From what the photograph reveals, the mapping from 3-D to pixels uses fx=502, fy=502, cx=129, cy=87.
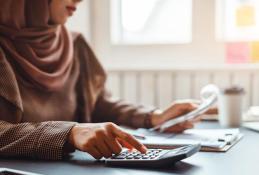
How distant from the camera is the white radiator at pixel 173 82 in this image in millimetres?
2229

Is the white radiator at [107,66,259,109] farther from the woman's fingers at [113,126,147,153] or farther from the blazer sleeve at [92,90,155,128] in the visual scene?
the woman's fingers at [113,126,147,153]

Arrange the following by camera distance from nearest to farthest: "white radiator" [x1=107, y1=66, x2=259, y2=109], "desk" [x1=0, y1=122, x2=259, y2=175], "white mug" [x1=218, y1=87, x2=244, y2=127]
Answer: "desk" [x1=0, y1=122, x2=259, y2=175], "white mug" [x1=218, y1=87, x2=244, y2=127], "white radiator" [x1=107, y1=66, x2=259, y2=109]

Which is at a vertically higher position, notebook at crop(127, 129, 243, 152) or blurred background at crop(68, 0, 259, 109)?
blurred background at crop(68, 0, 259, 109)

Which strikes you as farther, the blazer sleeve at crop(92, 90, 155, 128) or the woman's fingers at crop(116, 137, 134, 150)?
the blazer sleeve at crop(92, 90, 155, 128)

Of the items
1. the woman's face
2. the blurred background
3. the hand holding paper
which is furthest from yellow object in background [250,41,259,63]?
the woman's face

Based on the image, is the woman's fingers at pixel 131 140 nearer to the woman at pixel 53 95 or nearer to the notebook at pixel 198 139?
the woman at pixel 53 95

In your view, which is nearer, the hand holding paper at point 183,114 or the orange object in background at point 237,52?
the hand holding paper at point 183,114

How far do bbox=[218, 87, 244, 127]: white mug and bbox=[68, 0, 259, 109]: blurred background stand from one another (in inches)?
28.7

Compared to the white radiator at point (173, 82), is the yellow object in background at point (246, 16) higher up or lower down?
higher up

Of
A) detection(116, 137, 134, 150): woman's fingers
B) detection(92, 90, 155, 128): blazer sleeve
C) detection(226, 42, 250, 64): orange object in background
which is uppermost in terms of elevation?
detection(226, 42, 250, 64): orange object in background

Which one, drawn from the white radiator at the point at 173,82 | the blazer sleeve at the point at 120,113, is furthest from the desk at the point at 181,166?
the white radiator at the point at 173,82

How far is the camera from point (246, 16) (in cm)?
228

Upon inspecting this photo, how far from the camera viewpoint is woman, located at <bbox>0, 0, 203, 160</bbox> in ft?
3.47

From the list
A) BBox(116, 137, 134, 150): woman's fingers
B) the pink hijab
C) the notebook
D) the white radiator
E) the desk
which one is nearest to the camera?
the desk
